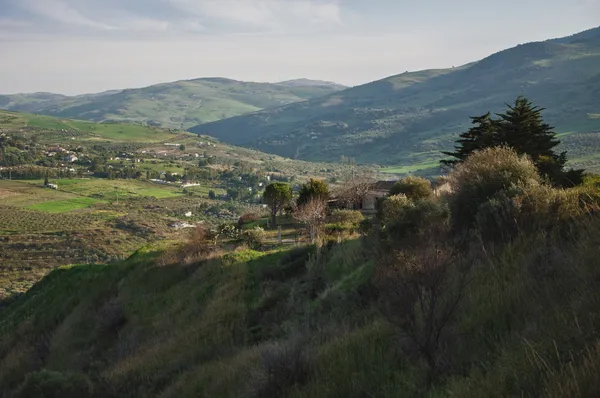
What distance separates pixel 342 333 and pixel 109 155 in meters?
189

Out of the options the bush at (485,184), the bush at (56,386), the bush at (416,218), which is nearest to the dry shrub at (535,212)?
the bush at (485,184)

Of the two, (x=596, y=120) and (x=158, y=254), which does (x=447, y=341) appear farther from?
(x=596, y=120)

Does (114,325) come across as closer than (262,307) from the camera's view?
No

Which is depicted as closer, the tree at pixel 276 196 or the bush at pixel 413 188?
the bush at pixel 413 188

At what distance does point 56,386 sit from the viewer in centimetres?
980

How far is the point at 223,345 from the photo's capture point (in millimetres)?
11367

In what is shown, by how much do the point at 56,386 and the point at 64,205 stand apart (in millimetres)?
108925

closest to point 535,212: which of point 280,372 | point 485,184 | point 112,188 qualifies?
point 485,184

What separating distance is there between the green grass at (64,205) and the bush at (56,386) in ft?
336

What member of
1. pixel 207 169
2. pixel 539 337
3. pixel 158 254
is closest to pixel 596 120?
pixel 207 169

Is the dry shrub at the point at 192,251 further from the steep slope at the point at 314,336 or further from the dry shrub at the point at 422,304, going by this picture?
the dry shrub at the point at 422,304

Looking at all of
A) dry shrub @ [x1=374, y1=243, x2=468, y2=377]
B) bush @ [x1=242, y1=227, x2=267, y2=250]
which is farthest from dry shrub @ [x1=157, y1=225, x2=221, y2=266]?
dry shrub @ [x1=374, y1=243, x2=468, y2=377]

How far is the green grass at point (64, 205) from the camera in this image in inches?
4050

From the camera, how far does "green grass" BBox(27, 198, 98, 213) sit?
10286 centimetres
